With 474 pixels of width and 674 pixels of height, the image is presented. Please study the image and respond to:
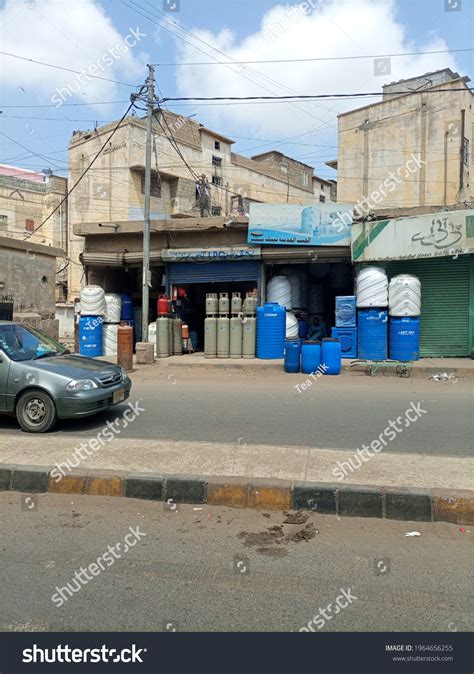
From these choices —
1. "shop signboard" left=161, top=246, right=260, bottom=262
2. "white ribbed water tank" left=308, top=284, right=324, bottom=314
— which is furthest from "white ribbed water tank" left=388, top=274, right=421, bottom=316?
"shop signboard" left=161, top=246, right=260, bottom=262

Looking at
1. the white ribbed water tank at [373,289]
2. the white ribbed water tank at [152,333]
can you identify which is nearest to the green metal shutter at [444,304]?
the white ribbed water tank at [373,289]

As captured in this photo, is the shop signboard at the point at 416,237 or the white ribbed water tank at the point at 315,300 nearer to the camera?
the shop signboard at the point at 416,237

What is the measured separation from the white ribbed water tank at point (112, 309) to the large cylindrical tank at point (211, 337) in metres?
3.70

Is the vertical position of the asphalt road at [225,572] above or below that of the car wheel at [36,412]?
below

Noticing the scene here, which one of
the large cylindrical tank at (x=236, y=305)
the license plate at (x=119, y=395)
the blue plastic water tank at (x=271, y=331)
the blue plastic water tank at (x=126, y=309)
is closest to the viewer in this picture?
the license plate at (x=119, y=395)

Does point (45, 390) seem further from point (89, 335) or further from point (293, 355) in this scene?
point (89, 335)

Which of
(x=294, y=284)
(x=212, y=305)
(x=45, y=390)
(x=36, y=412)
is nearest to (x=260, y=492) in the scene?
(x=45, y=390)

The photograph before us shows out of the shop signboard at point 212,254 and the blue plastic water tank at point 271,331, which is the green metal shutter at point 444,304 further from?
the shop signboard at point 212,254

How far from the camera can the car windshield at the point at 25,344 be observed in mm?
7145

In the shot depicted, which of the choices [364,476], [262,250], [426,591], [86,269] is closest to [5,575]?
[426,591]

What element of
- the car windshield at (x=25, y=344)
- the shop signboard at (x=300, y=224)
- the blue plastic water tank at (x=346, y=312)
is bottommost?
the car windshield at (x=25, y=344)

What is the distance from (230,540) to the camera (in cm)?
392

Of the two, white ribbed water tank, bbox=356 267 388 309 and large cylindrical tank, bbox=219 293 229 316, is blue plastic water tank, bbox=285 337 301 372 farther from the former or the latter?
large cylindrical tank, bbox=219 293 229 316
